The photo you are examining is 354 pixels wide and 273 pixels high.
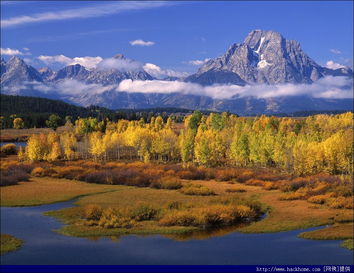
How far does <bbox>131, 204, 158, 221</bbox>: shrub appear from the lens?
178 ft

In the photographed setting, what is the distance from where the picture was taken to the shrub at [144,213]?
5416 centimetres

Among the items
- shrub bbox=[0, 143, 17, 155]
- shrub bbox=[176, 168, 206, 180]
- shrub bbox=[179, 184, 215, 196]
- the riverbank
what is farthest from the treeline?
the riverbank

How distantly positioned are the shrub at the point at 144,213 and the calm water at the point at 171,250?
6.88 metres

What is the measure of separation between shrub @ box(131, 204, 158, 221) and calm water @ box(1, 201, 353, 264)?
6.88 meters

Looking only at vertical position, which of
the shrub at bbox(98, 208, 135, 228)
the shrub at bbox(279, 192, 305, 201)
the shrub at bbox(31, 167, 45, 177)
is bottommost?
the shrub at bbox(279, 192, 305, 201)

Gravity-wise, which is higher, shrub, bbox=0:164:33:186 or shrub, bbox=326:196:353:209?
shrub, bbox=0:164:33:186

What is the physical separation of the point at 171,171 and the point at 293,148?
28.5 m

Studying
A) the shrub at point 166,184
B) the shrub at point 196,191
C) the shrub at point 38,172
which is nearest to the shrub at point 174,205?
the shrub at point 196,191

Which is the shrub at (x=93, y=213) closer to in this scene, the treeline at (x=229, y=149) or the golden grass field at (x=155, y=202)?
the golden grass field at (x=155, y=202)

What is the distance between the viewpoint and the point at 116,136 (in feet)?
487

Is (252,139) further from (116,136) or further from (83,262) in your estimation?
(83,262)

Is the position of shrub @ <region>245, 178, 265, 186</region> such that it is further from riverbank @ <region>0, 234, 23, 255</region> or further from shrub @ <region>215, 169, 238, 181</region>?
riverbank @ <region>0, 234, 23, 255</region>

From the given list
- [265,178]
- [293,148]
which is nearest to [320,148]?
[293,148]
